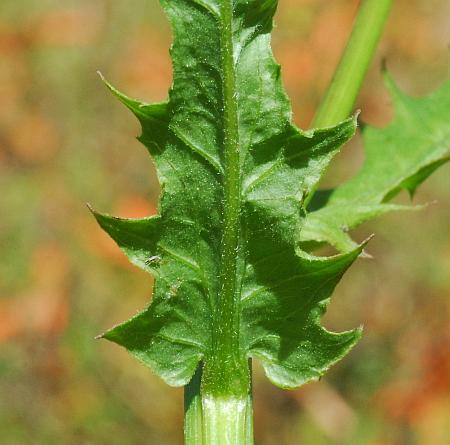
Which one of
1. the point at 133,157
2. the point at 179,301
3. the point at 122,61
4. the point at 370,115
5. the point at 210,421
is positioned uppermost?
the point at 122,61

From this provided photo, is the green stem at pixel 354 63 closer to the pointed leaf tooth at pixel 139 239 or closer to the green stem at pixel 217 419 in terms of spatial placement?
the pointed leaf tooth at pixel 139 239

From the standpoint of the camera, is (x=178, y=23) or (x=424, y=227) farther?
(x=424, y=227)

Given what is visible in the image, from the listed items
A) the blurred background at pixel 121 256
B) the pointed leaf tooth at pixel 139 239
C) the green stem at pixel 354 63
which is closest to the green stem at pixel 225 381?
the pointed leaf tooth at pixel 139 239

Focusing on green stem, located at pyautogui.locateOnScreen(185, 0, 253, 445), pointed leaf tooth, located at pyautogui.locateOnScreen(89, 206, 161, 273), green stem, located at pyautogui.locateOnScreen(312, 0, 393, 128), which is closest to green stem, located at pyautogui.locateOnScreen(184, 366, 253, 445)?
green stem, located at pyautogui.locateOnScreen(185, 0, 253, 445)

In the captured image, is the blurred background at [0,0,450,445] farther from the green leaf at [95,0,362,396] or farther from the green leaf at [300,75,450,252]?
the green leaf at [95,0,362,396]

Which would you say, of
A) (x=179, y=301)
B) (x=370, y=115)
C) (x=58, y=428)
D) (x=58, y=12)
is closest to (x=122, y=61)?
(x=58, y=12)

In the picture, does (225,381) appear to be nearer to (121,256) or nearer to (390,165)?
(390,165)

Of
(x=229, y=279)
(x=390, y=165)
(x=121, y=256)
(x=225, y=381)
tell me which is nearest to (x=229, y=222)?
(x=229, y=279)

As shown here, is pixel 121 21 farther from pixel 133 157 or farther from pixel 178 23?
pixel 178 23
